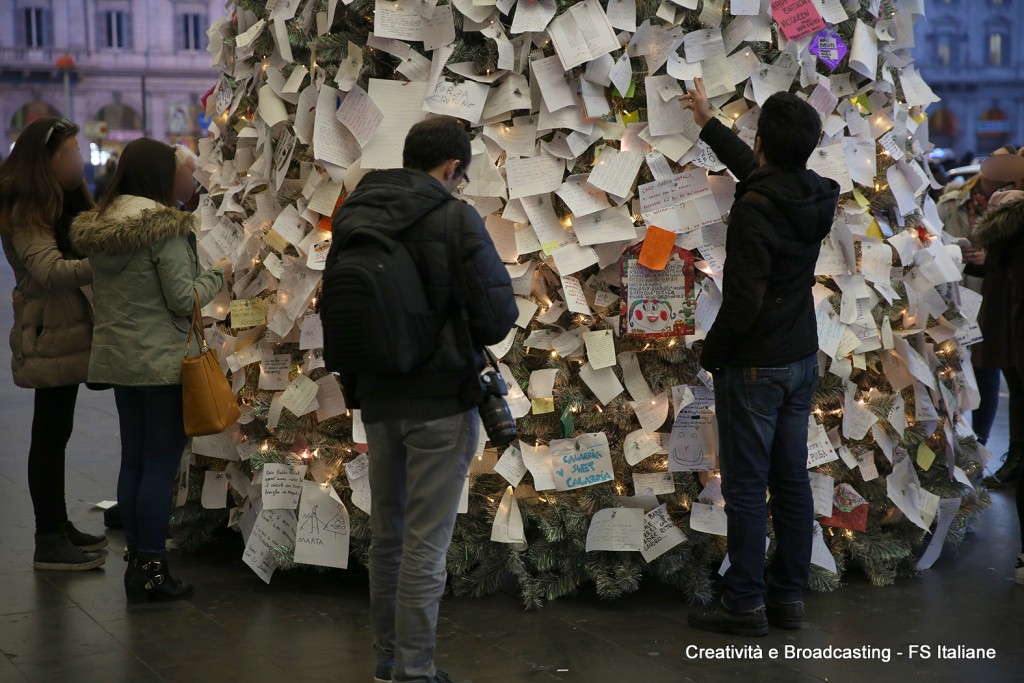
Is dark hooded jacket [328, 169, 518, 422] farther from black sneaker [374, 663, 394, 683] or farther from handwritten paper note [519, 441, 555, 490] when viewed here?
handwritten paper note [519, 441, 555, 490]

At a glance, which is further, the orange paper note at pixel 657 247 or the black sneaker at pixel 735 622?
the orange paper note at pixel 657 247

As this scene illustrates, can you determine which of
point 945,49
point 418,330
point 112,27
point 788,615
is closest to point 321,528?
point 418,330

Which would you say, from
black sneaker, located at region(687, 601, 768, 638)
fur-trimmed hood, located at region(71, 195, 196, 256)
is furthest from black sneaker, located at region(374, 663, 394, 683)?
fur-trimmed hood, located at region(71, 195, 196, 256)

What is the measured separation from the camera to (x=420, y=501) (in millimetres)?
2859

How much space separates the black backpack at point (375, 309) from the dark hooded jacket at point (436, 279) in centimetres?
3

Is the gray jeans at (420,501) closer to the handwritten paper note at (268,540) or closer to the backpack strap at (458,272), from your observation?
the backpack strap at (458,272)

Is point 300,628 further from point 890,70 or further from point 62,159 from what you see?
point 890,70

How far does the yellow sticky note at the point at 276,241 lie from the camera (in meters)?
4.13

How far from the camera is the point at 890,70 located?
14.3 feet

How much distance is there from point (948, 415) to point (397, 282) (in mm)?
2691

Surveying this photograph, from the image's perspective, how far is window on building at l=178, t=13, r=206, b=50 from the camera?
45.5 m

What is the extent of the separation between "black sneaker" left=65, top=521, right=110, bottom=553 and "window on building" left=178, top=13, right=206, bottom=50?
144ft

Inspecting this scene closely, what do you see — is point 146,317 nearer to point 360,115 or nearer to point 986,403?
point 360,115

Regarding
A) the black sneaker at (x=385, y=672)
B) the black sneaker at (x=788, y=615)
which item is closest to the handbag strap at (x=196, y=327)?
the black sneaker at (x=385, y=672)
